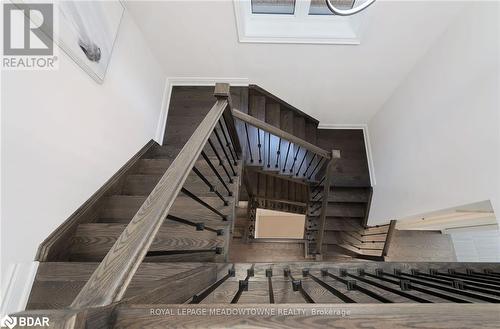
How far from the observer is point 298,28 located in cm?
279

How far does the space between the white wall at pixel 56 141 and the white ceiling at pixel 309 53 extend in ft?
1.79

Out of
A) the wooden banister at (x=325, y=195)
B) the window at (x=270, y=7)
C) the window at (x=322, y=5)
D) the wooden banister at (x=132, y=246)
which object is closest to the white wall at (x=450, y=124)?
the wooden banister at (x=325, y=195)

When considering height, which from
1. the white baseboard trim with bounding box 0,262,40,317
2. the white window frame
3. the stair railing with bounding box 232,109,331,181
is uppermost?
the white window frame

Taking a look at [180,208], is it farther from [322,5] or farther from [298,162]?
[322,5]

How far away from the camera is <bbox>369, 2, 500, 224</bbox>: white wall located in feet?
5.34

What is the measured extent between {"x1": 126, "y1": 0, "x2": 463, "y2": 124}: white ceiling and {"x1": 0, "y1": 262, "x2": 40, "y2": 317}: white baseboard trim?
2.35 meters

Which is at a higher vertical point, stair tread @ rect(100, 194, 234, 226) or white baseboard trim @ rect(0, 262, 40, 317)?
stair tread @ rect(100, 194, 234, 226)

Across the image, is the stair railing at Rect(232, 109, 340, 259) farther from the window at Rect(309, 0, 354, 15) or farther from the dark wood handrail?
the window at Rect(309, 0, 354, 15)

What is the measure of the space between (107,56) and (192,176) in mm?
1163

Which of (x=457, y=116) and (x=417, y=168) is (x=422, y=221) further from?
(x=457, y=116)

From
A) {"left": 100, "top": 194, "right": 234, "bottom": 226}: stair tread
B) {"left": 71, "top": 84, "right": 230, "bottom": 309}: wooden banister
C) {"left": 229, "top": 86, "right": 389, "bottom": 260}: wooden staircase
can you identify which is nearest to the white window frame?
{"left": 229, "top": 86, "right": 389, "bottom": 260}: wooden staircase

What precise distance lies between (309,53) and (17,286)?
311 centimetres

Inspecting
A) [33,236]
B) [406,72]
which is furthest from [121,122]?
[406,72]

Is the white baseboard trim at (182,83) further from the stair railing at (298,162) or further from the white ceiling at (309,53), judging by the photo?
the stair railing at (298,162)
